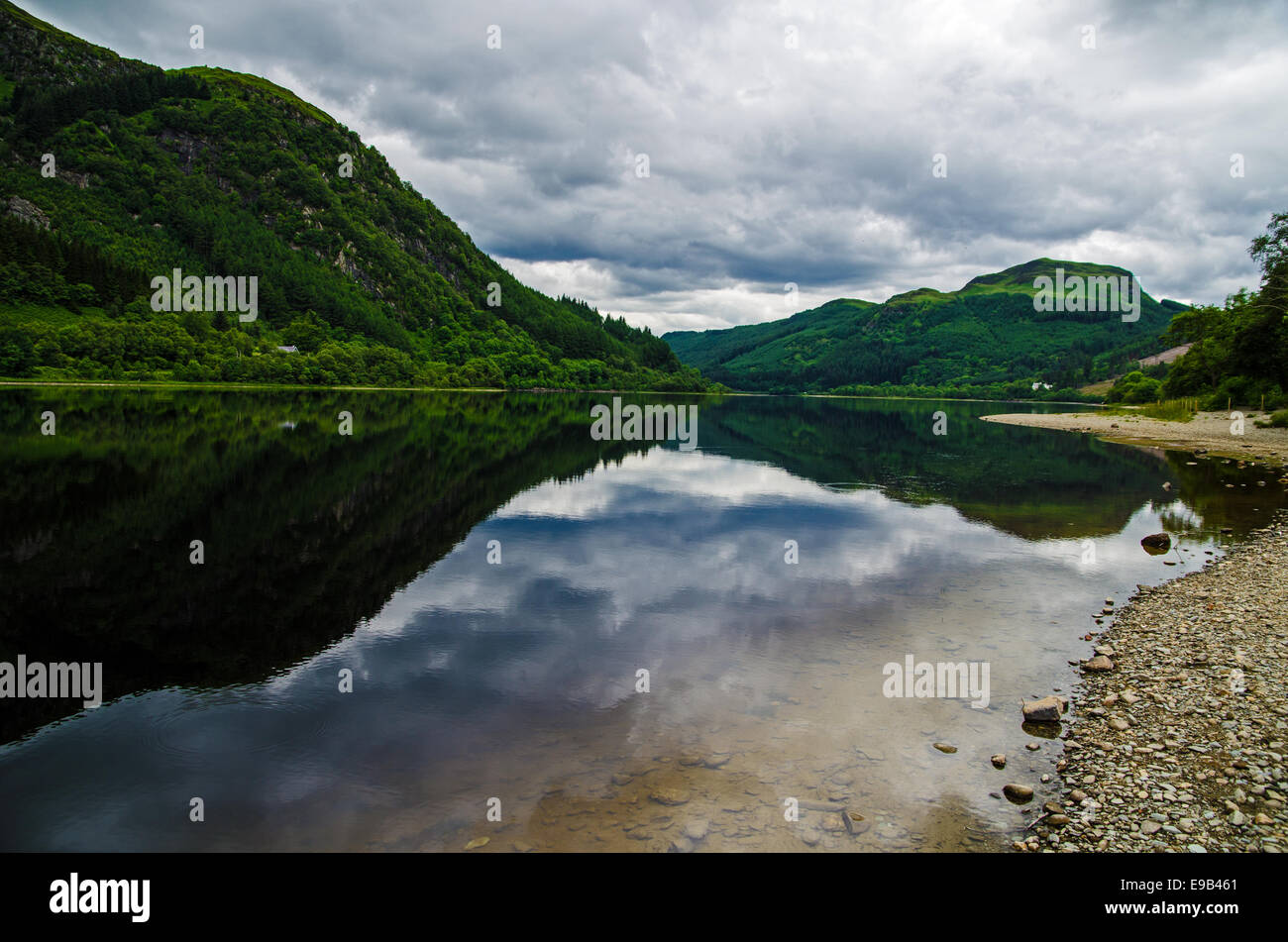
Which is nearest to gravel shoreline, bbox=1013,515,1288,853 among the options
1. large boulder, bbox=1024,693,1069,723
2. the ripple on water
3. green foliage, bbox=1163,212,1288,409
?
large boulder, bbox=1024,693,1069,723

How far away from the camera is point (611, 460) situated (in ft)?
180

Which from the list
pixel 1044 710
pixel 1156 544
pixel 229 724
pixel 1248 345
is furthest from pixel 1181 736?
pixel 1248 345

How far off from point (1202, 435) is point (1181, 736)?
280ft

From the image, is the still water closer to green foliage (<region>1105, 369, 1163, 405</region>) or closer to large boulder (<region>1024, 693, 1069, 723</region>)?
large boulder (<region>1024, 693, 1069, 723</region>)

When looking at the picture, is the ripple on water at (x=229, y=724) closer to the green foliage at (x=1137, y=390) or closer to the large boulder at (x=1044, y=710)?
the large boulder at (x=1044, y=710)

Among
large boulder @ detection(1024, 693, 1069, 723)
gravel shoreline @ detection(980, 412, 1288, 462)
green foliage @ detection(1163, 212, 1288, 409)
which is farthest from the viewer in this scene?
green foliage @ detection(1163, 212, 1288, 409)

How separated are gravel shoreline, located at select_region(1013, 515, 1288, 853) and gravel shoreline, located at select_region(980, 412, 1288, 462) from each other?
5002 centimetres

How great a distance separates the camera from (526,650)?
15.9 metres

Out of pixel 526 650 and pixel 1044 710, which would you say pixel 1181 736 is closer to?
pixel 1044 710

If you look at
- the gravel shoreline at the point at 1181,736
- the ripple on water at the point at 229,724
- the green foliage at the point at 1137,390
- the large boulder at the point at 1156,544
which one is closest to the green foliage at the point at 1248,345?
the green foliage at the point at 1137,390

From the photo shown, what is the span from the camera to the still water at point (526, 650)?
31.6 ft

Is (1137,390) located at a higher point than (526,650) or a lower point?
higher

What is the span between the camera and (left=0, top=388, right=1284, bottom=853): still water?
9641 millimetres

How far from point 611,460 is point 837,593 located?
35696 mm
